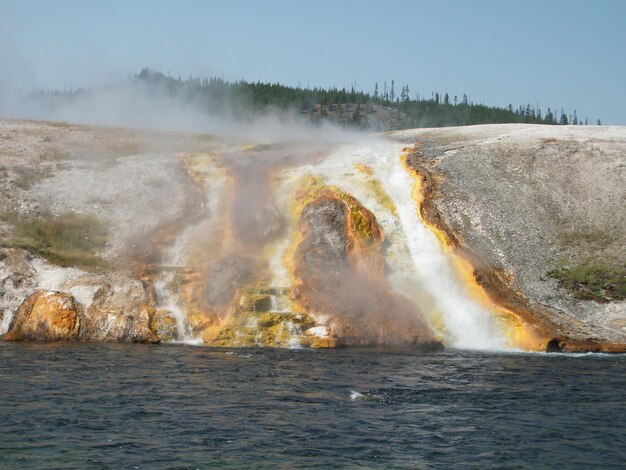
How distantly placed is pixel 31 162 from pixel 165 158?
21.7ft

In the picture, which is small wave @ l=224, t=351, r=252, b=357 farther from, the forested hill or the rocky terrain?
the forested hill

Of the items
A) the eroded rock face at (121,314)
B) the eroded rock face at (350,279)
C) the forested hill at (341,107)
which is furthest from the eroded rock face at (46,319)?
the forested hill at (341,107)

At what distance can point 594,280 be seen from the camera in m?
26.3

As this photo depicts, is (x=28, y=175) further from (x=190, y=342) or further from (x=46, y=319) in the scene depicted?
(x=190, y=342)

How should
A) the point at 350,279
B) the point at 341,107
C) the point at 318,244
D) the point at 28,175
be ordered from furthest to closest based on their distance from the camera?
the point at 341,107 < the point at 28,175 < the point at 318,244 < the point at 350,279

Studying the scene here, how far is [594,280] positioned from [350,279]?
9464 mm

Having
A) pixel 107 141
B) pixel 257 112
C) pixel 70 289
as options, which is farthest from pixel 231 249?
pixel 257 112

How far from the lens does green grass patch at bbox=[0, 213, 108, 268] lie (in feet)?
86.7

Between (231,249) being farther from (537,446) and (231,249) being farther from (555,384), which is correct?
(537,446)

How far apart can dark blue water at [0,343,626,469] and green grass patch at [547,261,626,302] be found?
504 centimetres

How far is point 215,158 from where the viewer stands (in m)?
36.4

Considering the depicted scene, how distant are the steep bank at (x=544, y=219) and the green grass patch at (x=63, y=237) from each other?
46.4ft

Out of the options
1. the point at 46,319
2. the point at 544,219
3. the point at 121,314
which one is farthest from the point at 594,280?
the point at 46,319

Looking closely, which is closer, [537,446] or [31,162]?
[537,446]
